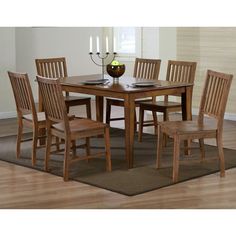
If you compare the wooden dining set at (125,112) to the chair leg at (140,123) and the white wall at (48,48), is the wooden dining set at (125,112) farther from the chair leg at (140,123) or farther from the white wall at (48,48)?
the white wall at (48,48)

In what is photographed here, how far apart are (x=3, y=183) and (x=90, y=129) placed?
82 cm

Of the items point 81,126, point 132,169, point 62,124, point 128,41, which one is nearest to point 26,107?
point 62,124

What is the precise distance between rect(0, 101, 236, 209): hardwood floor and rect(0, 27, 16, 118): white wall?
2.85m

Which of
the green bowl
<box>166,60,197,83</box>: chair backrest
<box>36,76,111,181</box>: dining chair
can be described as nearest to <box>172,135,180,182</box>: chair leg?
<box>36,76,111,181</box>: dining chair

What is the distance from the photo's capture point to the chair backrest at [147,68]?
233 inches

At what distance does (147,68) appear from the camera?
6000 millimetres

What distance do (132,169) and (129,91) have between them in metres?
0.68

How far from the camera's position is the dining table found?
14.9 feet

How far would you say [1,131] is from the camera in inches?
259

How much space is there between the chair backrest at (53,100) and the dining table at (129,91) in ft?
1.72
